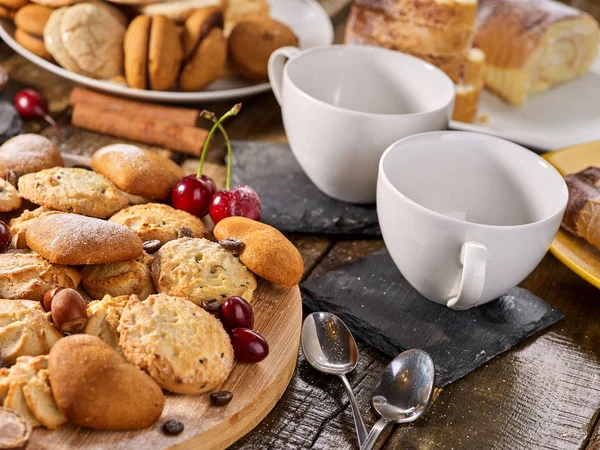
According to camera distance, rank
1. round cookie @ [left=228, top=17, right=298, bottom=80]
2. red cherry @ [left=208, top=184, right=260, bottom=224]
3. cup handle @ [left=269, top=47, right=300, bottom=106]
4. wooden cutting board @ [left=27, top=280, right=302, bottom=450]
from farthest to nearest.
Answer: round cookie @ [left=228, top=17, right=298, bottom=80] < cup handle @ [left=269, top=47, right=300, bottom=106] < red cherry @ [left=208, top=184, right=260, bottom=224] < wooden cutting board @ [left=27, top=280, right=302, bottom=450]

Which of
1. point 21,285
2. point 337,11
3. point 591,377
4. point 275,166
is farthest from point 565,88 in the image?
point 21,285

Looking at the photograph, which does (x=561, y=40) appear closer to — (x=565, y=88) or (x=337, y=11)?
(x=565, y=88)

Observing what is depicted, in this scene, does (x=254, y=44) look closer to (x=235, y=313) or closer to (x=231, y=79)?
(x=231, y=79)

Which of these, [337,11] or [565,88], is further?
[337,11]

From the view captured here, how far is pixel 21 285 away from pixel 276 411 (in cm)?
40

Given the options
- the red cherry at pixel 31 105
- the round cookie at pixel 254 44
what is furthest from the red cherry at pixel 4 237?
the round cookie at pixel 254 44

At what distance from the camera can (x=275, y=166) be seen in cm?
168

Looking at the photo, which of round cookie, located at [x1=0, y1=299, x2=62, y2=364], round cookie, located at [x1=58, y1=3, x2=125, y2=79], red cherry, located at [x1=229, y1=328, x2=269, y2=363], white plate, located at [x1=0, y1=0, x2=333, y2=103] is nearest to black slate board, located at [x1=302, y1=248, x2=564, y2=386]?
red cherry, located at [x1=229, y1=328, x2=269, y2=363]

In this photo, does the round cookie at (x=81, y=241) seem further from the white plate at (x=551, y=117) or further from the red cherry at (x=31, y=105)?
the white plate at (x=551, y=117)

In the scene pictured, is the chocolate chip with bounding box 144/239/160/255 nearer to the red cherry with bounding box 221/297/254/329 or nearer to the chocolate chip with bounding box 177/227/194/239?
the chocolate chip with bounding box 177/227/194/239

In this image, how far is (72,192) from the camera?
124cm

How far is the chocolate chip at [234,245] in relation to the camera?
1.14 meters

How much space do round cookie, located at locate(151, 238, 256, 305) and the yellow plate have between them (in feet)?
1.91

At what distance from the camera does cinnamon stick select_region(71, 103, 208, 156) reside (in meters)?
1.71
